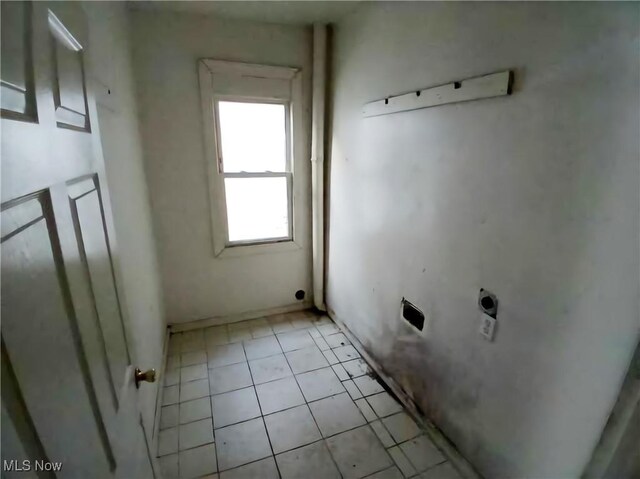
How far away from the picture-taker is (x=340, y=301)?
2.62m

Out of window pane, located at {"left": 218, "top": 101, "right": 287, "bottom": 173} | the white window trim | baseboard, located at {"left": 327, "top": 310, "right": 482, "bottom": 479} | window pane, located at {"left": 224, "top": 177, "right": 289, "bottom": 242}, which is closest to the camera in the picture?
baseboard, located at {"left": 327, "top": 310, "right": 482, "bottom": 479}

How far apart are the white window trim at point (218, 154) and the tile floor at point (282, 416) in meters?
0.77

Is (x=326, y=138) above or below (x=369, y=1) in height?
below

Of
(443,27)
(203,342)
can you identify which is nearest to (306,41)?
(443,27)

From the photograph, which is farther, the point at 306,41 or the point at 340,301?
the point at 340,301

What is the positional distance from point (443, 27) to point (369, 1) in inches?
27.9

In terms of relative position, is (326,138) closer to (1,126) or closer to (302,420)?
(302,420)

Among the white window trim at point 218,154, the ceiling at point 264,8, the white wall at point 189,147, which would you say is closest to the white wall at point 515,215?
the ceiling at point 264,8

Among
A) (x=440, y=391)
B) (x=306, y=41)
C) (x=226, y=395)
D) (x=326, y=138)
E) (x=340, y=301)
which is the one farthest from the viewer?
(x=340, y=301)

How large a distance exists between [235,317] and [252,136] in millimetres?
1581

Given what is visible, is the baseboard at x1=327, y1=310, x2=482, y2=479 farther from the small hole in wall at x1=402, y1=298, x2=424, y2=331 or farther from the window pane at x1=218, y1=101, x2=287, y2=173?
the window pane at x1=218, y1=101, x2=287, y2=173

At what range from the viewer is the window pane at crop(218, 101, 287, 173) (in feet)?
7.63

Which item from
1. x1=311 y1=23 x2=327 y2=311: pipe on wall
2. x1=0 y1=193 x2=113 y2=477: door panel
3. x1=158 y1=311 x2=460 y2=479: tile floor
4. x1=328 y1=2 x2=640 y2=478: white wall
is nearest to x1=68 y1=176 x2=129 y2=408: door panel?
x1=0 y1=193 x2=113 y2=477: door panel

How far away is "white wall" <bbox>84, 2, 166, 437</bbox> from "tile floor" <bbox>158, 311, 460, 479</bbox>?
0.24 meters
